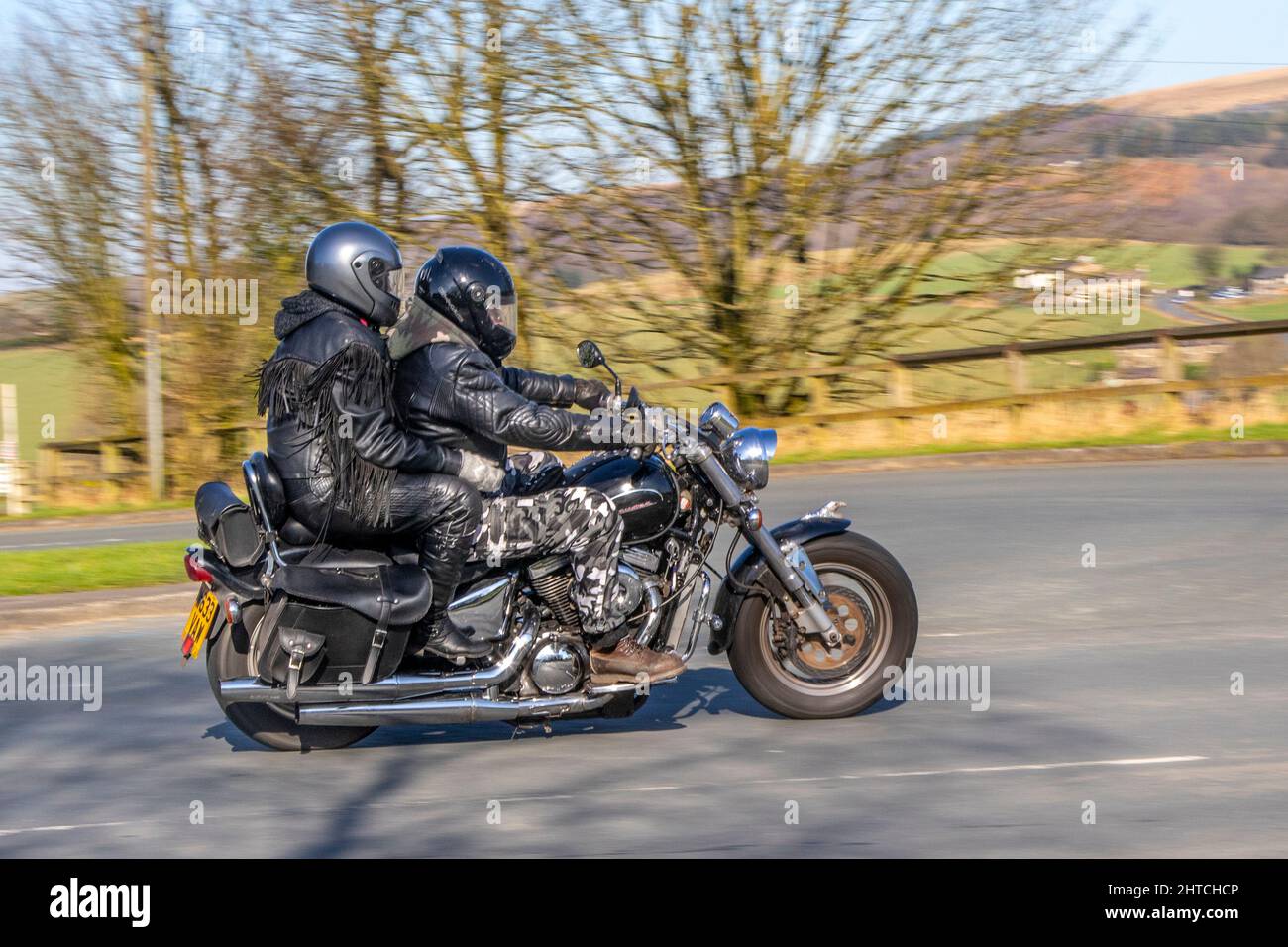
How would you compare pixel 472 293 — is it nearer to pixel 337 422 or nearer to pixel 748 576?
pixel 337 422

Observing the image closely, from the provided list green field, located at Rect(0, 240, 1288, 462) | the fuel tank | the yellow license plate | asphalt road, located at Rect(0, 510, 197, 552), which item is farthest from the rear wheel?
green field, located at Rect(0, 240, 1288, 462)

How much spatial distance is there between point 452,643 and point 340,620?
0.42 metres

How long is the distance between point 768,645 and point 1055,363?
1456 cm

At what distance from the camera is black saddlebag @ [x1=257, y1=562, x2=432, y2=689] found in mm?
5695

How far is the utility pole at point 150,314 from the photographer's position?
22938mm

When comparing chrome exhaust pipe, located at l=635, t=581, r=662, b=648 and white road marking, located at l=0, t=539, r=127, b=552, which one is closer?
chrome exhaust pipe, located at l=635, t=581, r=662, b=648

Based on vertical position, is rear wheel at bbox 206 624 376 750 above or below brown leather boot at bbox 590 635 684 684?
below

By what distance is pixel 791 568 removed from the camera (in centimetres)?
601

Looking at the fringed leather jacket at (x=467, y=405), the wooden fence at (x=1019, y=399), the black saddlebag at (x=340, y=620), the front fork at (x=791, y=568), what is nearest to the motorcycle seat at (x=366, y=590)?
the black saddlebag at (x=340, y=620)

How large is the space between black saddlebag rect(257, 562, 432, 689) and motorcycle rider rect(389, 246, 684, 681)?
1.11 ft

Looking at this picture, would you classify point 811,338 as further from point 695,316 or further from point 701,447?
point 701,447

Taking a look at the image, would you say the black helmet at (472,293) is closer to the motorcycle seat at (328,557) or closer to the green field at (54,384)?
the motorcycle seat at (328,557)

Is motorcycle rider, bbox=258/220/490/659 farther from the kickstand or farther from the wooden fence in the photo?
the wooden fence

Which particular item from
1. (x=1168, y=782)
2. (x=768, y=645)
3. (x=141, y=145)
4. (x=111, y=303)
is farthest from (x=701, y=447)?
(x=111, y=303)
